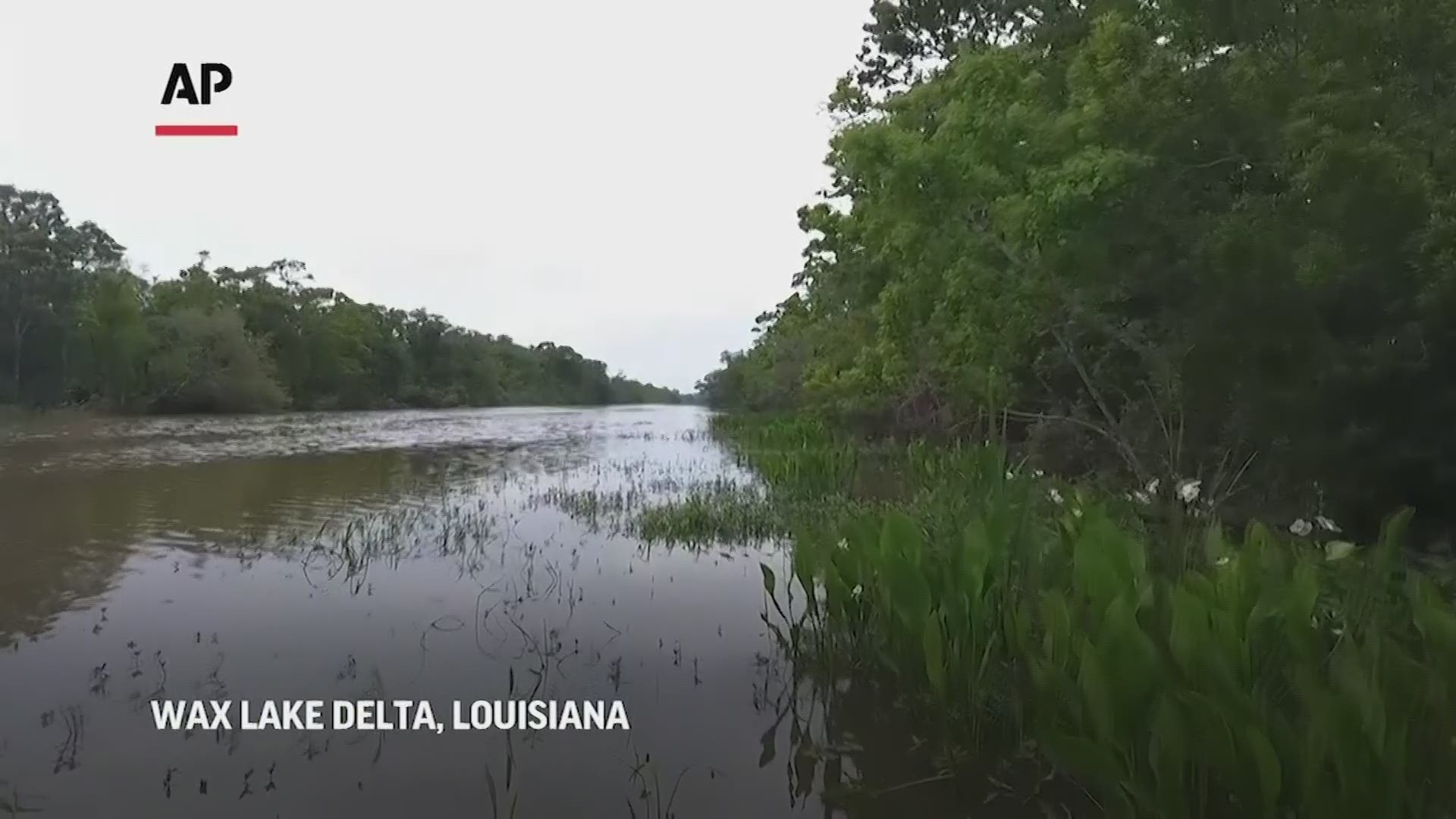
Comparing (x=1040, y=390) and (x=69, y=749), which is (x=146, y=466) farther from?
(x=1040, y=390)

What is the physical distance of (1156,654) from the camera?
227 centimetres

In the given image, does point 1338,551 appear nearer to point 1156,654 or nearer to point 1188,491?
point 1156,654

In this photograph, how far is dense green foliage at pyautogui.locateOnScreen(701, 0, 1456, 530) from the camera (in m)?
4.63

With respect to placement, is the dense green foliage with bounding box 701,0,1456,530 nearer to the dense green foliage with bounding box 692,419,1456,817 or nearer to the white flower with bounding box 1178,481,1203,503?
the white flower with bounding box 1178,481,1203,503

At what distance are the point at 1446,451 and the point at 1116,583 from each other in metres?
3.53

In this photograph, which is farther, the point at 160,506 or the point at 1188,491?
the point at 160,506

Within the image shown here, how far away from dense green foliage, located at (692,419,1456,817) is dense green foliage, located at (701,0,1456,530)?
1.41 meters

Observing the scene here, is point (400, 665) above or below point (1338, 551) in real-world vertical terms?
below

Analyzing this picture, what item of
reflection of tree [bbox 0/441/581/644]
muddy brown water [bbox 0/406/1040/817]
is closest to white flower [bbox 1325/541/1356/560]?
muddy brown water [bbox 0/406/1040/817]

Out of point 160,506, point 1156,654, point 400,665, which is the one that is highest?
point 1156,654

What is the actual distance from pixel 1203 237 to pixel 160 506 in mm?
11018

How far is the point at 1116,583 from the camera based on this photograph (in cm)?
279

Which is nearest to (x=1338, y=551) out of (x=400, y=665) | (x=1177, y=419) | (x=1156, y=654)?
(x=1156, y=654)

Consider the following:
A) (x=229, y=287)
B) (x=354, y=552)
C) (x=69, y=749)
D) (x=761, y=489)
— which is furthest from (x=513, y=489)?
(x=229, y=287)
